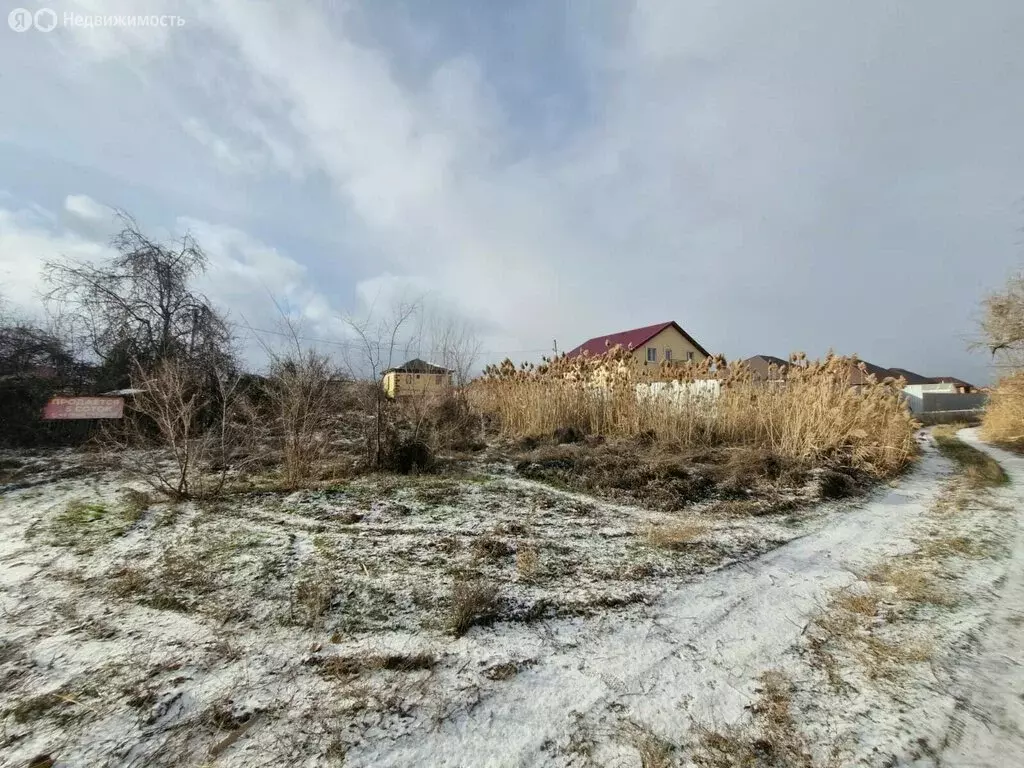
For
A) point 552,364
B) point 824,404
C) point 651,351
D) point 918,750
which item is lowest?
point 918,750

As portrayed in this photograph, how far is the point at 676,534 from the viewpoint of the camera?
3.43 metres

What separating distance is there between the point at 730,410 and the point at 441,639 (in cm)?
629

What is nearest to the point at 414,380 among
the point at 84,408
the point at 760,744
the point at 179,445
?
the point at 179,445

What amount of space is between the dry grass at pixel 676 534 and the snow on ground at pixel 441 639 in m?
0.02

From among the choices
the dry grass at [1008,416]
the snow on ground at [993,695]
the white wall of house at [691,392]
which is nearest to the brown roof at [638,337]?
the dry grass at [1008,416]

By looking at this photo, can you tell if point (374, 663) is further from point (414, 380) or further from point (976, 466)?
point (976, 466)

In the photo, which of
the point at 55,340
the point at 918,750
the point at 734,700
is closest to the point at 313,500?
the point at 734,700

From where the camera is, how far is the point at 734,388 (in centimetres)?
699

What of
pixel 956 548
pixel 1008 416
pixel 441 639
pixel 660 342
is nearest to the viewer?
pixel 441 639

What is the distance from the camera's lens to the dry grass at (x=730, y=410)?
6.07 m

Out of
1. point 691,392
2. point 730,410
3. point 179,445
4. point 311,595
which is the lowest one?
point 311,595

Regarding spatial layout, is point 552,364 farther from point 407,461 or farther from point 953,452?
point 953,452

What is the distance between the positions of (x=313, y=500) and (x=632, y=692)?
3.58 metres

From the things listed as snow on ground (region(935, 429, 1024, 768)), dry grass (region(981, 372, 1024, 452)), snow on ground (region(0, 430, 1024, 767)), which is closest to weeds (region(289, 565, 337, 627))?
snow on ground (region(0, 430, 1024, 767))
